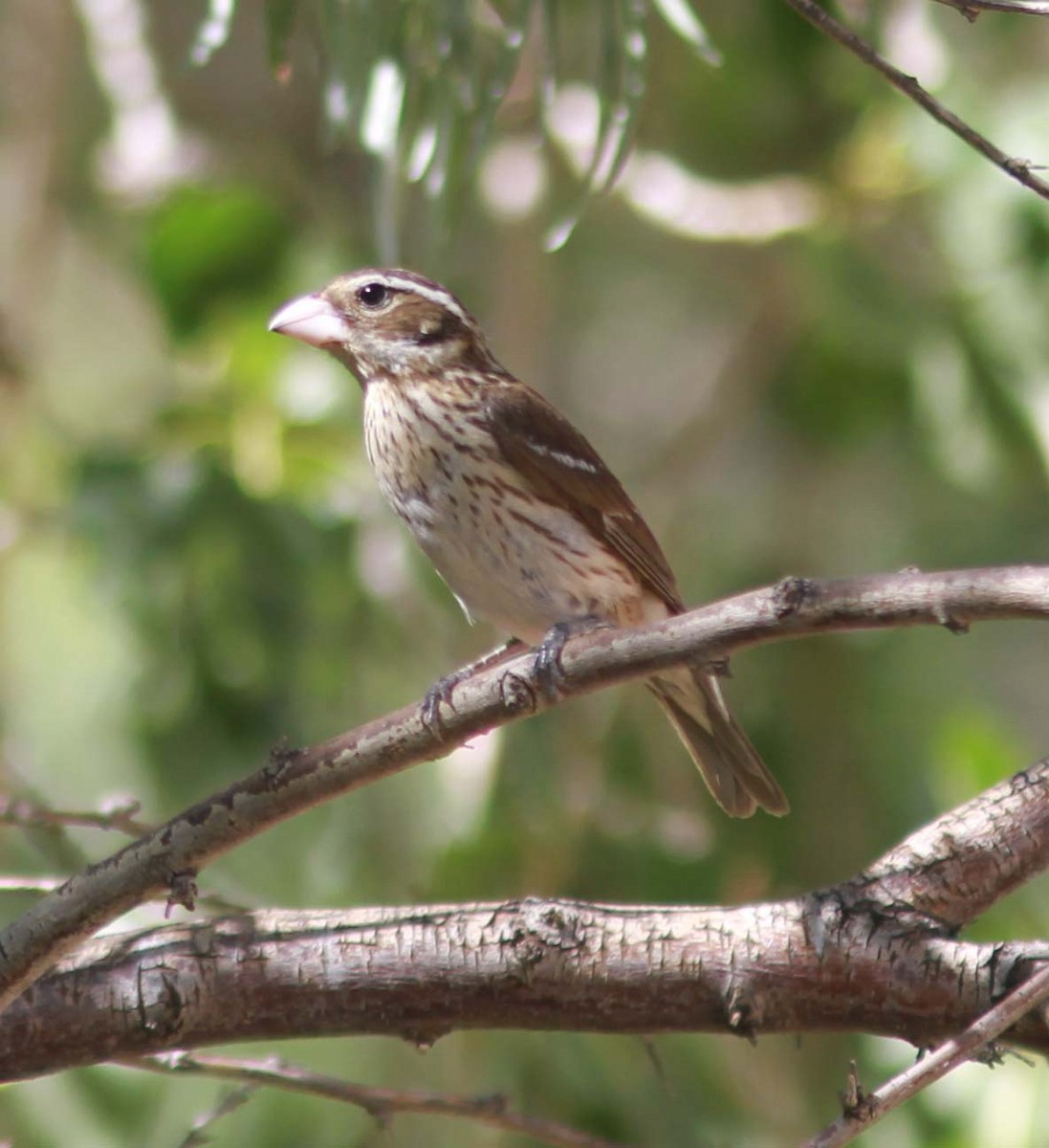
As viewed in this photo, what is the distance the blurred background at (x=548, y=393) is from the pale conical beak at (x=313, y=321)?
29 centimetres

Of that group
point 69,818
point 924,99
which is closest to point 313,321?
point 69,818

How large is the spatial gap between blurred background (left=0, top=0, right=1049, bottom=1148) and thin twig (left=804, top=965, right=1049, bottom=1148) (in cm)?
154

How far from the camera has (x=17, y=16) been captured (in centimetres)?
603

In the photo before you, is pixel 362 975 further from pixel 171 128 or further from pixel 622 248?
pixel 622 248

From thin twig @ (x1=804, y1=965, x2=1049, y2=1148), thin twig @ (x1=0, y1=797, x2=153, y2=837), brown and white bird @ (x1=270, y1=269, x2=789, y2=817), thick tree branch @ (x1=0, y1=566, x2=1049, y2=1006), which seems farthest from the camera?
brown and white bird @ (x1=270, y1=269, x2=789, y2=817)

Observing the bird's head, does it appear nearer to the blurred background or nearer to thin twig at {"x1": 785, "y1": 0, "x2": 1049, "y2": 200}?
the blurred background

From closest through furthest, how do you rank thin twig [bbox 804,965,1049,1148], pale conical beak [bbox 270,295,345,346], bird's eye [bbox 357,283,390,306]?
thin twig [bbox 804,965,1049,1148] → pale conical beak [bbox 270,295,345,346] → bird's eye [bbox 357,283,390,306]

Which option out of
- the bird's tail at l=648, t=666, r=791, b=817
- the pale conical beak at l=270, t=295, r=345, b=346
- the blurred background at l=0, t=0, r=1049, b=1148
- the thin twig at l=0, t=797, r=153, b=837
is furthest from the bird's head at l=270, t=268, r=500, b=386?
the thin twig at l=0, t=797, r=153, b=837

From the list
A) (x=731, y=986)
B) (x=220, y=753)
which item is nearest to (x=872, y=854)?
(x=220, y=753)

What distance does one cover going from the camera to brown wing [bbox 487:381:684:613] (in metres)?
3.83

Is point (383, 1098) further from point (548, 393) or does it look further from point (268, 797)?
point (548, 393)

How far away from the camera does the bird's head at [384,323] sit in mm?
4062

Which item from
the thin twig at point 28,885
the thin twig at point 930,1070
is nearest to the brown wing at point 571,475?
the thin twig at point 28,885

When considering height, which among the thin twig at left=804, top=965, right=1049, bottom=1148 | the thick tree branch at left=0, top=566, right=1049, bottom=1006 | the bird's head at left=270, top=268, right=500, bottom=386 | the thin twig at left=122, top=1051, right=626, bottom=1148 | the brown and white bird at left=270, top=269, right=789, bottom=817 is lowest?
the thin twig at left=804, top=965, right=1049, bottom=1148
